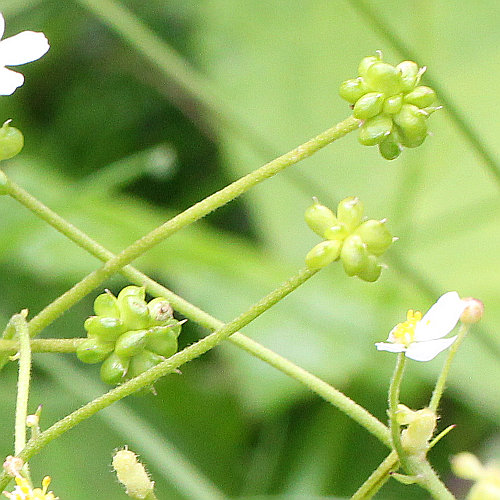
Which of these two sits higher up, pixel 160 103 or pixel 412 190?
pixel 160 103

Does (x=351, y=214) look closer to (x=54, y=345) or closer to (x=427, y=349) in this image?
(x=427, y=349)

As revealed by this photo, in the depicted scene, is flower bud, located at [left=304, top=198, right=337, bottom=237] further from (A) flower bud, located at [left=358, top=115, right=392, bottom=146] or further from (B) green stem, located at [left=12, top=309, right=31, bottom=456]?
(B) green stem, located at [left=12, top=309, right=31, bottom=456]

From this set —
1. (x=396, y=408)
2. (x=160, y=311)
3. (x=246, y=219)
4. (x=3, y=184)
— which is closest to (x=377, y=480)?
(x=396, y=408)

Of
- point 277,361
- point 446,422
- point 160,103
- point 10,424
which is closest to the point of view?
point 277,361

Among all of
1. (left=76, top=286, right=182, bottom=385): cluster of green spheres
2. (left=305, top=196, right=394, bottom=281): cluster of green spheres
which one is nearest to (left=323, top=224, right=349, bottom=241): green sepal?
(left=305, top=196, right=394, bottom=281): cluster of green spheres

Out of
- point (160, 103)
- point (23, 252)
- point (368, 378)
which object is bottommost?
point (368, 378)

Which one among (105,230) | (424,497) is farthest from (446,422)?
(105,230)

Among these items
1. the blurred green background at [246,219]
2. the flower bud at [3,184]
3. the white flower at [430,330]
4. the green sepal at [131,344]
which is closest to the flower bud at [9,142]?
the flower bud at [3,184]

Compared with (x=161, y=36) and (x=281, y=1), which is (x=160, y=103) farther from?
(x=281, y=1)
